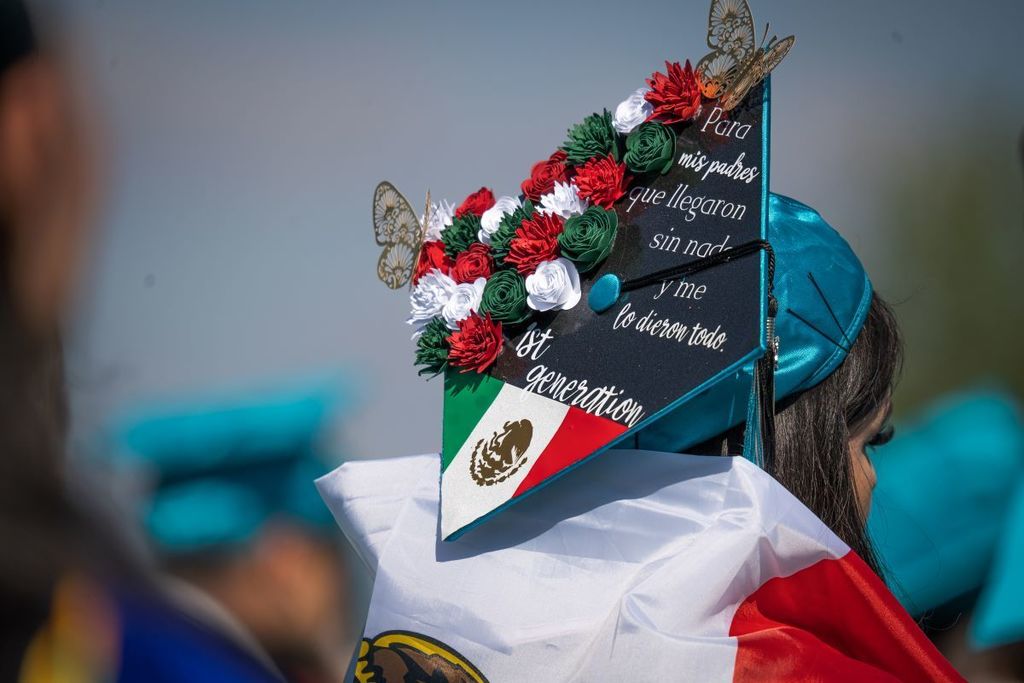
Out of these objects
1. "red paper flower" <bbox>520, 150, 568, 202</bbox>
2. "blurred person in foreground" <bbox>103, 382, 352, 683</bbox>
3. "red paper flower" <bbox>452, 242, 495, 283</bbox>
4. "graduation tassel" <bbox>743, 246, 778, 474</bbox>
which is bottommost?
"blurred person in foreground" <bbox>103, 382, 352, 683</bbox>

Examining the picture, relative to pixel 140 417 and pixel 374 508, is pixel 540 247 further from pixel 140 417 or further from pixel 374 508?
pixel 140 417

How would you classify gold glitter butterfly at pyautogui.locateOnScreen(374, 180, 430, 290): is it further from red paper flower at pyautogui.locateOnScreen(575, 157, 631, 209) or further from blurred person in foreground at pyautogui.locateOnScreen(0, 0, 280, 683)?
blurred person in foreground at pyautogui.locateOnScreen(0, 0, 280, 683)

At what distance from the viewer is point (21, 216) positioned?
40.3 inches

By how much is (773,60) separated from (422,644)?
0.77m

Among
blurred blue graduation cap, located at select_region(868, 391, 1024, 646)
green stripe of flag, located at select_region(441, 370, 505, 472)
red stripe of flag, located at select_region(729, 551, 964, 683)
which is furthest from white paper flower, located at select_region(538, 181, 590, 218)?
blurred blue graduation cap, located at select_region(868, 391, 1024, 646)

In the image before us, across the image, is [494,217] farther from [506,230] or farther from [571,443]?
[571,443]

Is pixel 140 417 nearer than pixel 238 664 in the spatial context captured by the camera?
No

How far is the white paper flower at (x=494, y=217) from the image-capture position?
1238 millimetres

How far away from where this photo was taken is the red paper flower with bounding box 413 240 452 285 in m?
1.28

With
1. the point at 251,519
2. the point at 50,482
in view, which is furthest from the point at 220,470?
the point at 50,482

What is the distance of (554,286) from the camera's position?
1.09 meters

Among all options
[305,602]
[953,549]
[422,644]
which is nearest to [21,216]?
[422,644]

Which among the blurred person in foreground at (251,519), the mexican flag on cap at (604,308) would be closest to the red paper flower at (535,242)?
the mexican flag on cap at (604,308)

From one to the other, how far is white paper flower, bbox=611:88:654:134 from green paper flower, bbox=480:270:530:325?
0.23m
